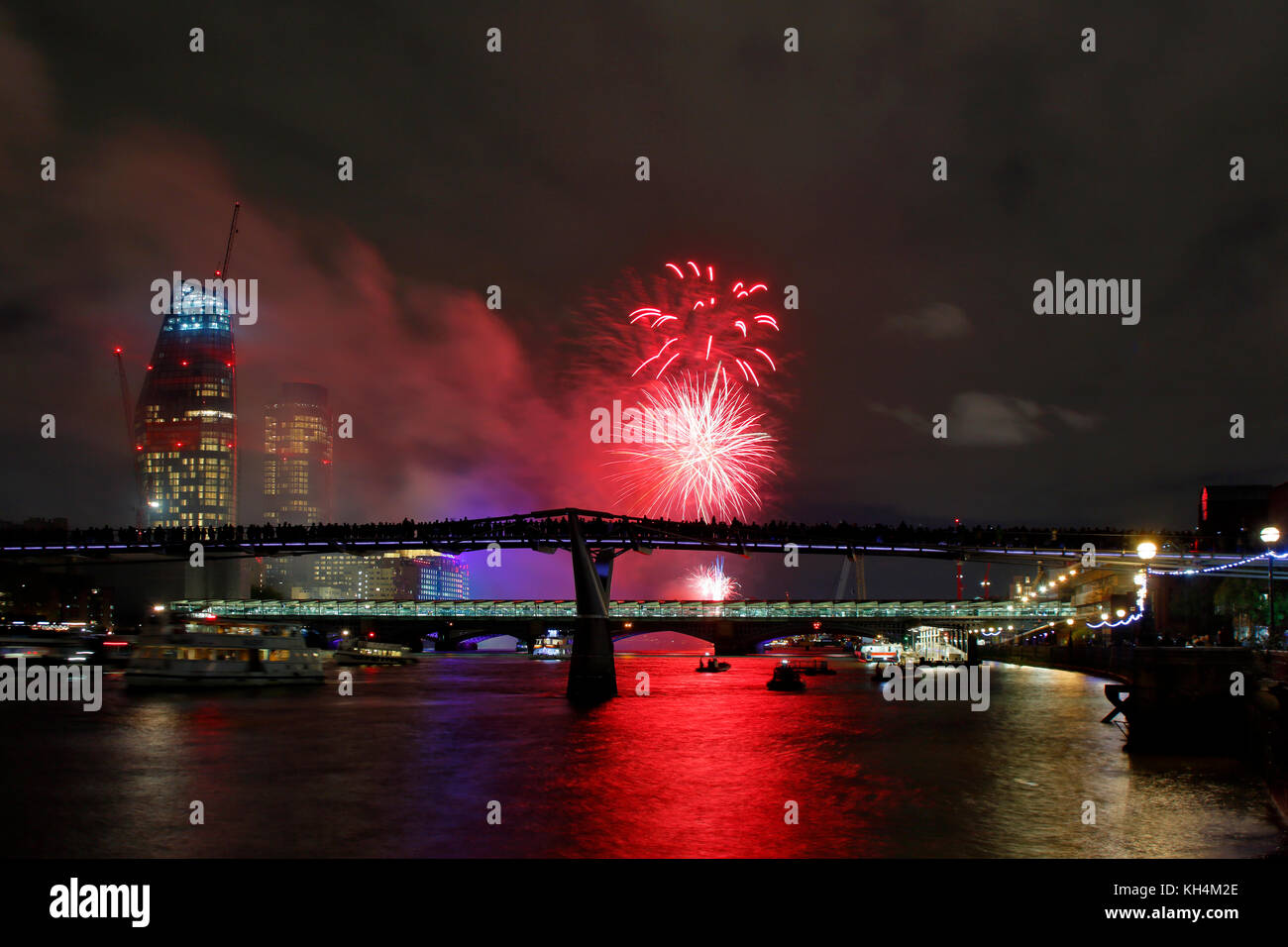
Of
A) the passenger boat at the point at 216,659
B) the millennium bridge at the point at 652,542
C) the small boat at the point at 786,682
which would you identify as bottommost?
the small boat at the point at 786,682

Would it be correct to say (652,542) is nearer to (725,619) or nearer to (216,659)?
(216,659)

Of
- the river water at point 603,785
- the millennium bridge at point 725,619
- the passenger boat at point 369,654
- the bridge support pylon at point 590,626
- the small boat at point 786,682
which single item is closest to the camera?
the river water at point 603,785

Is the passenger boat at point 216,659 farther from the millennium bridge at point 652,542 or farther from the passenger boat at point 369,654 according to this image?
the passenger boat at point 369,654

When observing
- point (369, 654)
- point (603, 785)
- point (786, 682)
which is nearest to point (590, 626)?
point (786, 682)

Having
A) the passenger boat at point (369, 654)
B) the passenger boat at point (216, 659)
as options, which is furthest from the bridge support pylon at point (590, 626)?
the passenger boat at point (369, 654)

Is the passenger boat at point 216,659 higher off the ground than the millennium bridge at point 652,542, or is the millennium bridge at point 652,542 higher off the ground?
the millennium bridge at point 652,542
